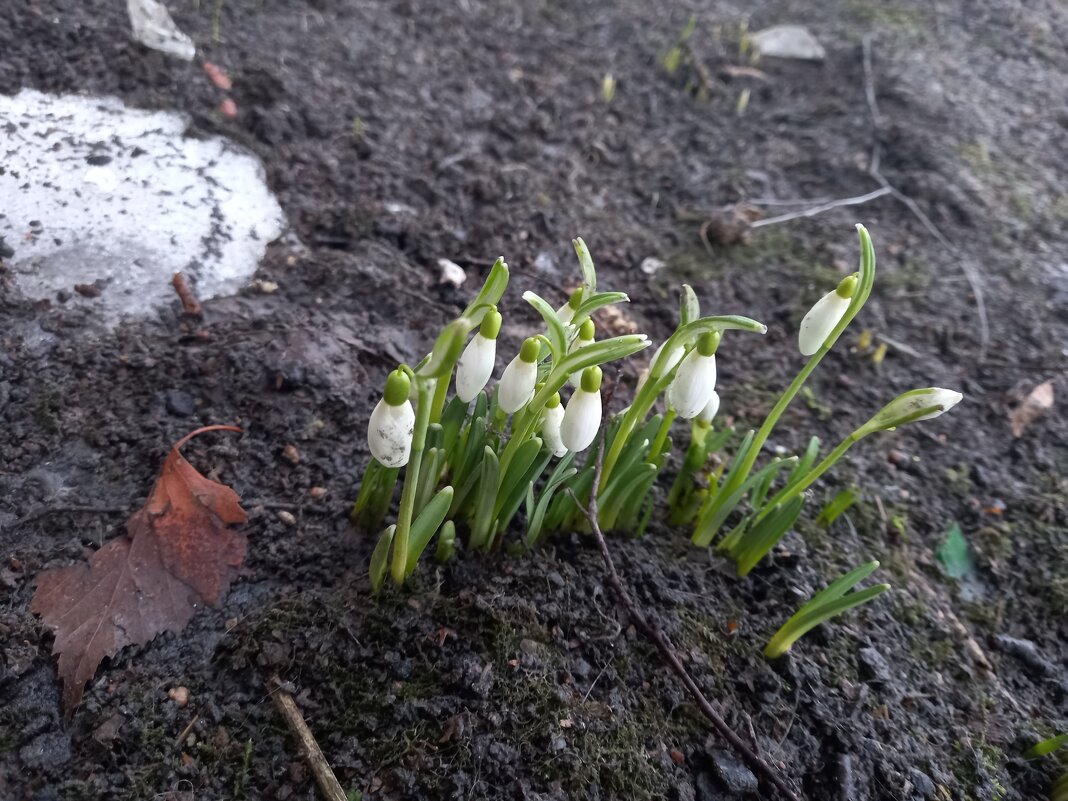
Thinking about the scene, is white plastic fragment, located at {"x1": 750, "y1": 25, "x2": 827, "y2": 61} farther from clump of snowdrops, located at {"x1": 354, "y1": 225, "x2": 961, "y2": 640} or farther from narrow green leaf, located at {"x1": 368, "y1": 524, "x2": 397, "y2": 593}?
narrow green leaf, located at {"x1": 368, "y1": 524, "x2": 397, "y2": 593}

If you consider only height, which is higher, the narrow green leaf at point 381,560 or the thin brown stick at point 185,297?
the narrow green leaf at point 381,560

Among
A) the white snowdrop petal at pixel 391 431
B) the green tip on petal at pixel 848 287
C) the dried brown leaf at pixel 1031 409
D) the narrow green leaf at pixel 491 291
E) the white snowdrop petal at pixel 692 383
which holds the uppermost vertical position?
the green tip on petal at pixel 848 287

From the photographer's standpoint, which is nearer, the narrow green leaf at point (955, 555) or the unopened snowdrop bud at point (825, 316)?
the unopened snowdrop bud at point (825, 316)

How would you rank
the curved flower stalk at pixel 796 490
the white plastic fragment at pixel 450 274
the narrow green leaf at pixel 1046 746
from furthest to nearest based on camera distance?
the white plastic fragment at pixel 450 274
the narrow green leaf at pixel 1046 746
the curved flower stalk at pixel 796 490

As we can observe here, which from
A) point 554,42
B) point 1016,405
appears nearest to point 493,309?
point 1016,405

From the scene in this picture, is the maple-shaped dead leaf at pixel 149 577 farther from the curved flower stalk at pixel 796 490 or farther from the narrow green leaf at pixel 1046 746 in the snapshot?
the narrow green leaf at pixel 1046 746

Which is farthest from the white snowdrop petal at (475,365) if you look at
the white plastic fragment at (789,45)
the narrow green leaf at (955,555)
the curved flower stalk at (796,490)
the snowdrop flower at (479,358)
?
the white plastic fragment at (789,45)

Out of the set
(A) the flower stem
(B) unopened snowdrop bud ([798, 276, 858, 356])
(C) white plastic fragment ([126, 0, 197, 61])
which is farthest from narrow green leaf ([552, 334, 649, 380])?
(C) white plastic fragment ([126, 0, 197, 61])

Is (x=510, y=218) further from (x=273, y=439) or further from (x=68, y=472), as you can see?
(x=68, y=472)
